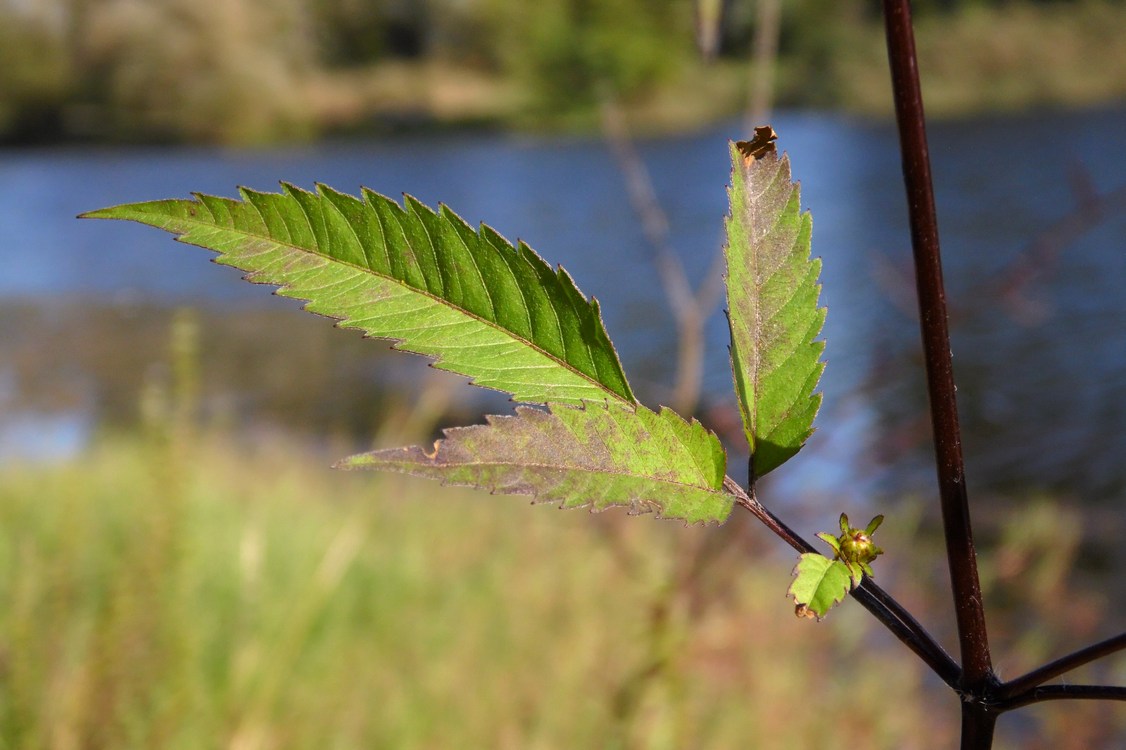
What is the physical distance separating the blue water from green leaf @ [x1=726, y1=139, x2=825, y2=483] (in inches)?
0.6

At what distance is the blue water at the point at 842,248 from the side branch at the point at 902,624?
81mm

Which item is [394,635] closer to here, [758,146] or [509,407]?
[758,146]

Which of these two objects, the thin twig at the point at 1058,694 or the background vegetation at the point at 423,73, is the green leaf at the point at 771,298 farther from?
the background vegetation at the point at 423,73

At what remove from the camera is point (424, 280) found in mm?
178

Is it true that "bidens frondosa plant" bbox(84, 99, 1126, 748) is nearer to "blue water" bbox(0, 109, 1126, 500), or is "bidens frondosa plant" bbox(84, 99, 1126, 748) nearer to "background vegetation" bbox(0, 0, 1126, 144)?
"blue water" bbox(0, 109, 1126, 500)

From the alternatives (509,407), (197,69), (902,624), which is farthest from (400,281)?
(197,69)

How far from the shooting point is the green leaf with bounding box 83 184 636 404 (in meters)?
0.17

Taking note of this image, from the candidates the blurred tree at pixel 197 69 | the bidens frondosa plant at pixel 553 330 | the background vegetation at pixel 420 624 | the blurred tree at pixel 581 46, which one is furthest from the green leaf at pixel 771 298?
the blurred tree at pixel 197 69

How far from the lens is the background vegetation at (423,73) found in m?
11.9

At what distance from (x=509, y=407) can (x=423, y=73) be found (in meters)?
12.6

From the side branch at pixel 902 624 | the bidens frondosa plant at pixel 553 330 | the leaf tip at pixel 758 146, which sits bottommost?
the side branch at pixel 902 624

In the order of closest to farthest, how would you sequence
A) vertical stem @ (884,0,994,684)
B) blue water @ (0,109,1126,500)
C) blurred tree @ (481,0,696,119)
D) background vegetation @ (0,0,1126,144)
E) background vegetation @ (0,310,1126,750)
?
vertical stem @ (884,0,994,684)
background vegetation @ (0,310,1126,750)
blue water @ (0,109,1126,500)
blurred tree @ (481,0,696,119)
background vegetation @ (0,0,1126,144)

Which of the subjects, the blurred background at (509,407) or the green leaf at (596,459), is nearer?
the green leaf at (596,459)

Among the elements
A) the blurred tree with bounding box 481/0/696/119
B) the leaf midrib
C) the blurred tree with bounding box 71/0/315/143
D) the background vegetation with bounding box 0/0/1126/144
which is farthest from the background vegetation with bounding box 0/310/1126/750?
the blurred tree with bounding box 71/0/315/143
